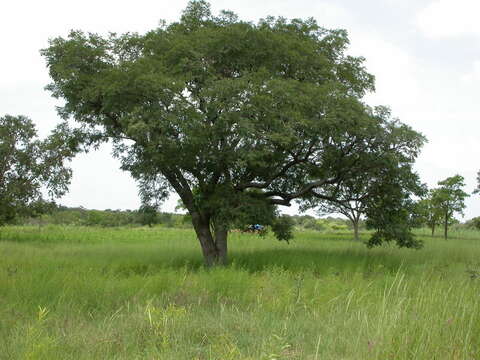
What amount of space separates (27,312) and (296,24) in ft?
46.5

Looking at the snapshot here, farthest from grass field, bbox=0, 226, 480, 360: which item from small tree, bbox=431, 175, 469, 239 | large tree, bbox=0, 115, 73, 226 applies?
small tree, bbox=431, 175, 469, 239

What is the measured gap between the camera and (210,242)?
1605 cm

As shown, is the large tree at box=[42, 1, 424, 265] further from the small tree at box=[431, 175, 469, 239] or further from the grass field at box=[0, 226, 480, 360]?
the small tree at box=[431, 175, 469, 239]

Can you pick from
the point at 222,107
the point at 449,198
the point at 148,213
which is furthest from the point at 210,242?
the point at 449,198

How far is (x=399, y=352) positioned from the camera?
376cm

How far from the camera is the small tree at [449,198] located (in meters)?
39.1

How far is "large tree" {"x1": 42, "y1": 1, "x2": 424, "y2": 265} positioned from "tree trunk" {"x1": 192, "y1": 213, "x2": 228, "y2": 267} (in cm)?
4

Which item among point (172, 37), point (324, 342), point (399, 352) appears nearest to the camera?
point (399, 352)

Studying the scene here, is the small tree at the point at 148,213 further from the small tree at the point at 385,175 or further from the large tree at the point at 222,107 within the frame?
the small tree at the point at 385,175

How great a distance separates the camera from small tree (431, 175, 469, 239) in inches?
1538

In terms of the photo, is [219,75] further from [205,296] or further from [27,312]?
[27,312]

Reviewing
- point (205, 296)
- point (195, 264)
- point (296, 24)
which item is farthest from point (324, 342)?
point (296, 24)

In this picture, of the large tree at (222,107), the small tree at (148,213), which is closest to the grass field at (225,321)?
the large tree at (222,107)

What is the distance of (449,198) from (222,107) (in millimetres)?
32105
